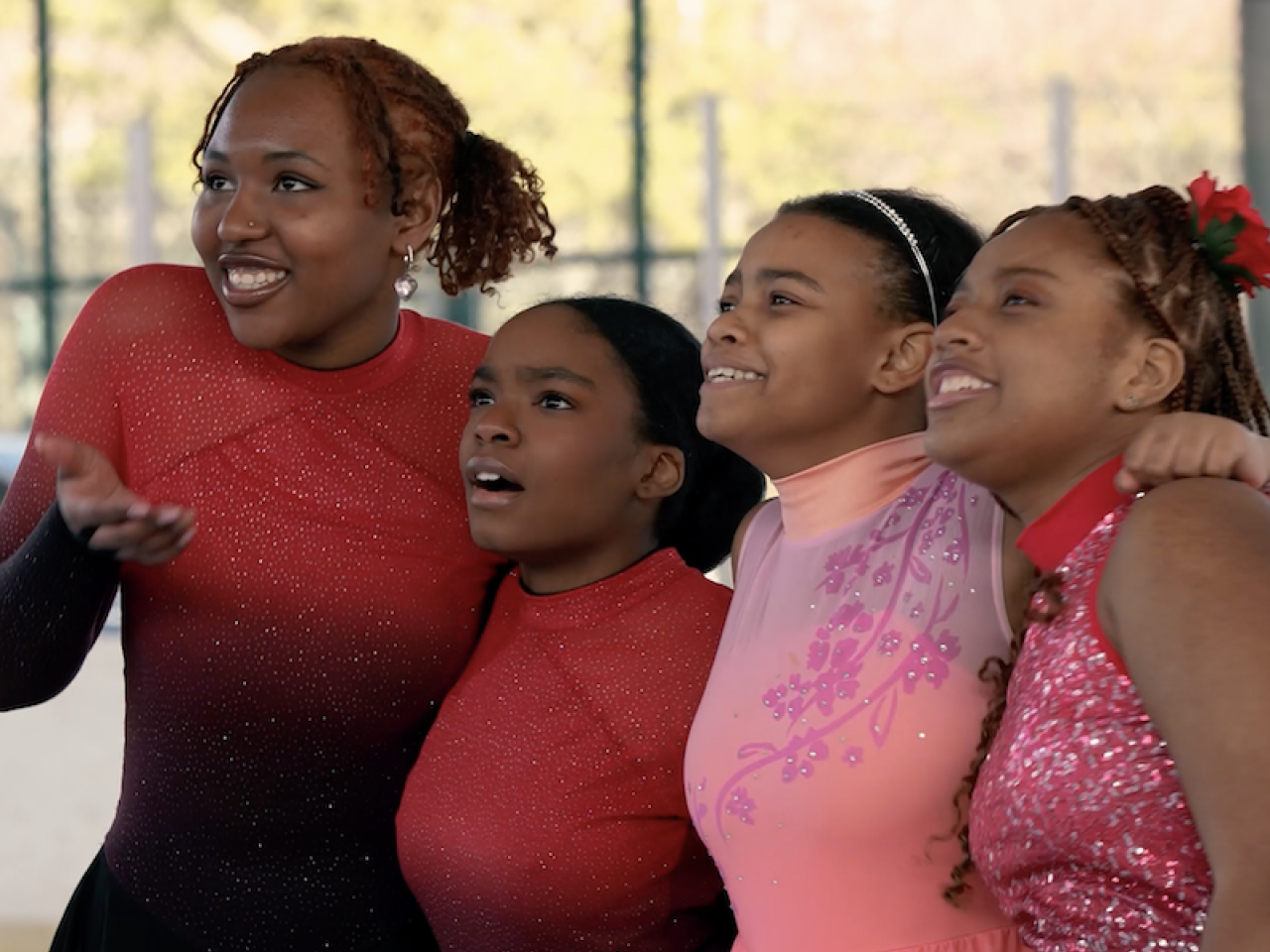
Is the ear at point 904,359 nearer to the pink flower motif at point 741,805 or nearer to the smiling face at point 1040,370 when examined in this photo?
the smiling face at point 1040,370

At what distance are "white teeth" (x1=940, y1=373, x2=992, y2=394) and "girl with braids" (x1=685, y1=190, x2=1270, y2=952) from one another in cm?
20

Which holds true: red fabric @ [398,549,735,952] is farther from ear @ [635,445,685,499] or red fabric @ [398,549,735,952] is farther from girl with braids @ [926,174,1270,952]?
girl with braids @ [926,174,1270,952]

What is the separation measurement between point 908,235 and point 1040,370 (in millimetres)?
426

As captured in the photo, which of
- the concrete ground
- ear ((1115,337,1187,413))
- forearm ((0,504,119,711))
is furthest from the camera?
the concrete ground

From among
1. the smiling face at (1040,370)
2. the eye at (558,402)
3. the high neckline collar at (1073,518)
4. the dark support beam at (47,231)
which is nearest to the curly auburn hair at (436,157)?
the eye at (558,402)

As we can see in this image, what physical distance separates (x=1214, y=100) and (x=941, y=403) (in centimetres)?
723

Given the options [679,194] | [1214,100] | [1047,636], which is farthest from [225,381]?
[1214,100]

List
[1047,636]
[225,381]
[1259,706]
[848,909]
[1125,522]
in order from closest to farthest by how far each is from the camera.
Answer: [1259,706] < [1125,522] < [1047,636] < [848,909] < [225,381]

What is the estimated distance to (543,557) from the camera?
211cm

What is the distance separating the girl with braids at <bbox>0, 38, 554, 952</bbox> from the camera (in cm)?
199

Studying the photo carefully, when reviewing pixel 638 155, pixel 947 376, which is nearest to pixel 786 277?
pixel 947 376

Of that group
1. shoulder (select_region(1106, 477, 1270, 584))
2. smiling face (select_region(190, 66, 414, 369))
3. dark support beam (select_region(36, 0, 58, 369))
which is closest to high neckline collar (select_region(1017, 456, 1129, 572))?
shoulder (select_region(1106, 477, 1270, 584))

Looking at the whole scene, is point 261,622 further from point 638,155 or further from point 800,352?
point 638,155

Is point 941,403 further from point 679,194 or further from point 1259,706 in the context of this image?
point 679,194
